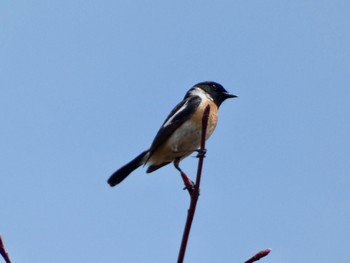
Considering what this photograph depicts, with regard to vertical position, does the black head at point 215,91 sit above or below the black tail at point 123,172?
above

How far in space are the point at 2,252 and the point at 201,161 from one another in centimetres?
78

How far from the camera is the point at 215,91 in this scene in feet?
25.3

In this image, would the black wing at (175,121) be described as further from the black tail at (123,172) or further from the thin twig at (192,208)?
the thin twig at (192,208)

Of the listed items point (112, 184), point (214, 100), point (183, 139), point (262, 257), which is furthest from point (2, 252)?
point (214, 100)

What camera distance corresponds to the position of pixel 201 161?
2.24m

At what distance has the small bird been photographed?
21.6 ft

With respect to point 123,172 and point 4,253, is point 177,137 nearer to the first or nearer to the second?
point 123,172

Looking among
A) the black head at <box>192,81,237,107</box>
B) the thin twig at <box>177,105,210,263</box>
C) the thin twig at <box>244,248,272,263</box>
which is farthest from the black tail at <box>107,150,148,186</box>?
the thin twig at <box>244,248,272,263</box>

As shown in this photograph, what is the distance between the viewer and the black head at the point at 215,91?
25.1ft

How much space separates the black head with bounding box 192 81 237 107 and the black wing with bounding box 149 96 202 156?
76cm

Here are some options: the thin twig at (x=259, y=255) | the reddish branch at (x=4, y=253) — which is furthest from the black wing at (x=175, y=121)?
the reddish branch at (x=4, y=253)

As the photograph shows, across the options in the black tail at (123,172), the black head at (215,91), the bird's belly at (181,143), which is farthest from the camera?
the black head at (215,91)

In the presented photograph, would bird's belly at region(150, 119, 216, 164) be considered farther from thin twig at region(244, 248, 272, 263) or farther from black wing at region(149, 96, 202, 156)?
thin twig at region(244, 248, 272, 263)

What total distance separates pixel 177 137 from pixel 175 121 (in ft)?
0.59
